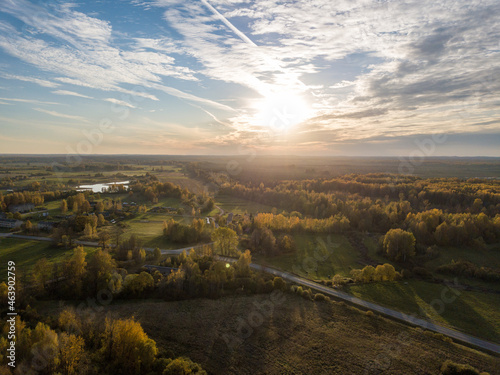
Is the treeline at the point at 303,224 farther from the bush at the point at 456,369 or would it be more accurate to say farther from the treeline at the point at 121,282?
the bush at the point at 456,369

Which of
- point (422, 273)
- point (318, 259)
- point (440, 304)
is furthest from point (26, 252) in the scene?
point (422, 273)

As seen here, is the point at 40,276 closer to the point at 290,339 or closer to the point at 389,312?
the point at 290,339

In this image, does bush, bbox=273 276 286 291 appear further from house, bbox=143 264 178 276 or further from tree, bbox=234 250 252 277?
house, bbox=143 264 178 276

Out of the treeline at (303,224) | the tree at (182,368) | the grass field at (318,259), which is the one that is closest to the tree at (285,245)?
the grass field at (318,259)

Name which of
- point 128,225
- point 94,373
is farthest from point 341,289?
point 128,225

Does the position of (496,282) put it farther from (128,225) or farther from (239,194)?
(239,194)

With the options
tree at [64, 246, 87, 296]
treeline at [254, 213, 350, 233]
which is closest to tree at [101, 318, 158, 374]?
tree at [64, 246, 87, 296]
